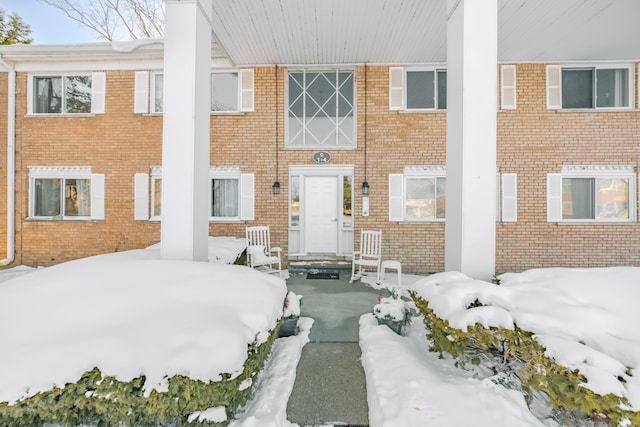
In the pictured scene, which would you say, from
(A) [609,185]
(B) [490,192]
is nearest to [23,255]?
(B) [490,192]

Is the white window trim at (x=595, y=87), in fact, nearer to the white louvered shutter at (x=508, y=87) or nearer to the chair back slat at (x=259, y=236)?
the white louvered shutter at (x=508, y=87)

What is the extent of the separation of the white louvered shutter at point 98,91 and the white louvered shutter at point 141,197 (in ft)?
6.49

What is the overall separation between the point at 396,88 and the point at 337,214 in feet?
11.6

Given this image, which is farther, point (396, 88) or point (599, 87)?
point (396, 88)

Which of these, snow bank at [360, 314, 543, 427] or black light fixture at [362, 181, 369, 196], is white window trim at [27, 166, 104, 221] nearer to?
black light fixture at [362, 181, 369, 196]

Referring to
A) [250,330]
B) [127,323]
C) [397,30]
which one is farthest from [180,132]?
[397,30]

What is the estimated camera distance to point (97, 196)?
23.6 feet

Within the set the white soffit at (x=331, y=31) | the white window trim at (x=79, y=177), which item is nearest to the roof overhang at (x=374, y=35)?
the white soffit at (x=331, y=31)

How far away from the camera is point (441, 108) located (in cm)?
707

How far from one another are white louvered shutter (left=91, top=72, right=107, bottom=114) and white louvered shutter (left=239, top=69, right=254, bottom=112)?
3578mm

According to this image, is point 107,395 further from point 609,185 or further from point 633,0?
point 609,185

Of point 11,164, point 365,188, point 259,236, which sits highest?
point 11,164

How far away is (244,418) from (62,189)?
8386 mm

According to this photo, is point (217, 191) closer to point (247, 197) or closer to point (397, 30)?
point (247, 197)
